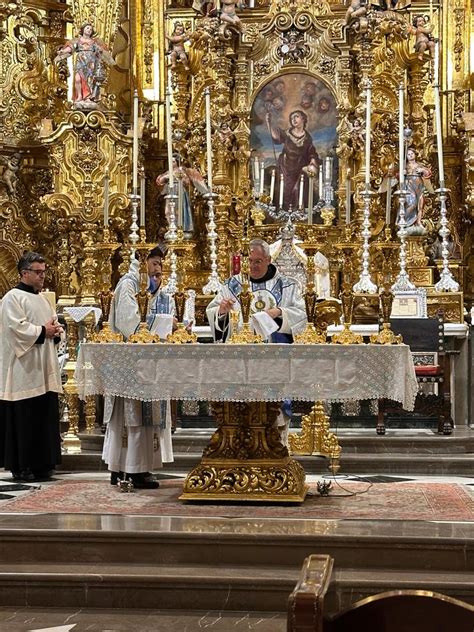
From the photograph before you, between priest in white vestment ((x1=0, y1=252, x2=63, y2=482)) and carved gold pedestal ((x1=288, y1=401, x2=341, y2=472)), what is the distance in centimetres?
191

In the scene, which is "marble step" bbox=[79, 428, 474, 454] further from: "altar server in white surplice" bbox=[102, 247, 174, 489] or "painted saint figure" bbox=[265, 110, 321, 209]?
"painted saint figure" bbox=[265, 110, 321, 209]

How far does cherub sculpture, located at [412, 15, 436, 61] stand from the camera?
559 inches

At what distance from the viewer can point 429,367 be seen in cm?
1087

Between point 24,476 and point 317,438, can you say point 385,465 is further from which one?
point 24,476

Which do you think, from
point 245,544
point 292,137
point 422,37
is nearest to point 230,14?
point 292,137

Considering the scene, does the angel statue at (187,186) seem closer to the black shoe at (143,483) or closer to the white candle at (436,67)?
the white candle at (436,67)

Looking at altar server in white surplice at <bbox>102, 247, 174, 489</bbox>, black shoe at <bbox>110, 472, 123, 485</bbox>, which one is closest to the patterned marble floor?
black shoe at <bbox>110, 472, 123, 485</bbox>

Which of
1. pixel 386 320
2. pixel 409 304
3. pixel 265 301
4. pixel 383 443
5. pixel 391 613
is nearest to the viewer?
pixel 391 613

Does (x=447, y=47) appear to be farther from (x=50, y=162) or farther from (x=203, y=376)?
(x=203, y=376)

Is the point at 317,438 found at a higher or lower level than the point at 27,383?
lower

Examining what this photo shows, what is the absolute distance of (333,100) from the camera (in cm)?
1455

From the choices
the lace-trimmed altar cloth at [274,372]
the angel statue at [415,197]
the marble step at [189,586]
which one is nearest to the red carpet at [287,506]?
the lace-trimmed altar cloth at [274,372]

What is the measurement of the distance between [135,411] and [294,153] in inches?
270

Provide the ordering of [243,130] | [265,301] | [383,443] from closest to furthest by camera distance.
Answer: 1. [265,301]
2. [383,443]
3. [243,130]
